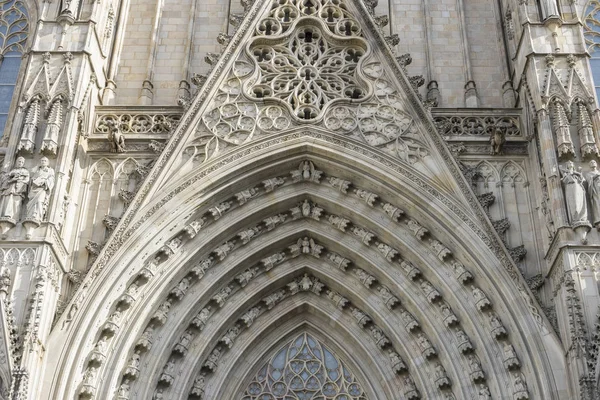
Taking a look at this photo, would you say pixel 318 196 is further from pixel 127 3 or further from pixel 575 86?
pixel 127 3

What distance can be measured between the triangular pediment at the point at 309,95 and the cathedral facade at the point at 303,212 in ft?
0.13

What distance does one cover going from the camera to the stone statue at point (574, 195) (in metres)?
14.5

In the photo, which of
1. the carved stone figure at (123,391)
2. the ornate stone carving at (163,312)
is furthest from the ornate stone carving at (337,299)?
the carved stone figure at (123,391)

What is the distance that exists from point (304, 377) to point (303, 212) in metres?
2.90

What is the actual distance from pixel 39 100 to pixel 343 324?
21.4 ft

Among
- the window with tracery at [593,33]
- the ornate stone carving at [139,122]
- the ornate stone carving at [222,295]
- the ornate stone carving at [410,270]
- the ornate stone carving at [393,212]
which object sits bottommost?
the ornate stone carving at [222,295]

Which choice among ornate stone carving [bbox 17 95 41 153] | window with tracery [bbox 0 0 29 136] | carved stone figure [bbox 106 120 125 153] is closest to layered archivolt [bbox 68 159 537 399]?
carved stone figure [bbox 106 120 125 153]

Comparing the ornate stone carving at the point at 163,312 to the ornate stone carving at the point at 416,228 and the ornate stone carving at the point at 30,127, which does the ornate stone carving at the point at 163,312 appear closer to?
the ornate stone carving at the point at 30,127

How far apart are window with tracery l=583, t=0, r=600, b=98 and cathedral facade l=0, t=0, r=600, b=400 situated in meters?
1.53

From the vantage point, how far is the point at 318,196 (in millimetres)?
16547

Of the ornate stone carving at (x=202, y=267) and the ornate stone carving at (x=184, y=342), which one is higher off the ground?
the ornate stone carving at (x=202, y=267)

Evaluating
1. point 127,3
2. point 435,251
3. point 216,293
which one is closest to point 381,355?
point 435,251

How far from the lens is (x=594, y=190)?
14766mm

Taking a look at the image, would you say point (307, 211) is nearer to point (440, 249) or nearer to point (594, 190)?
point (440, 249)
